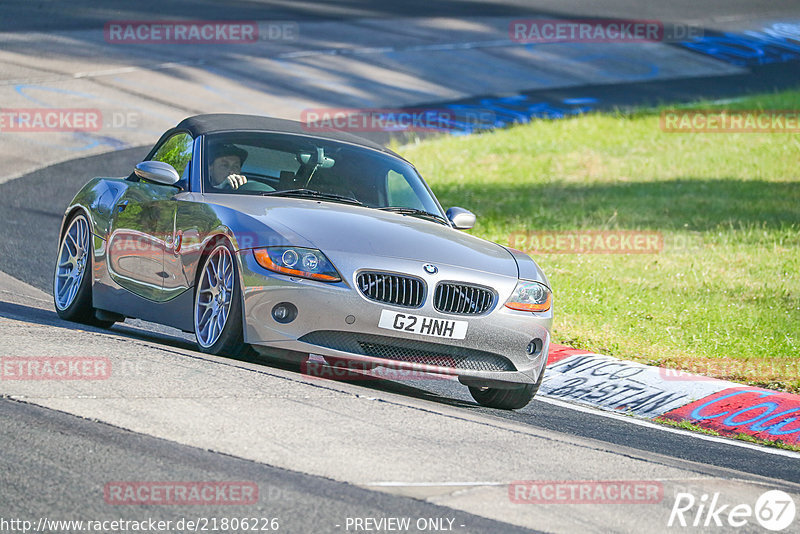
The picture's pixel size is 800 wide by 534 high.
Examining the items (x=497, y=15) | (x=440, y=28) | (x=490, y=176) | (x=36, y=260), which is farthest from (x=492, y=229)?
(x=497, y=15)

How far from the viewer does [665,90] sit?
29.2 meters

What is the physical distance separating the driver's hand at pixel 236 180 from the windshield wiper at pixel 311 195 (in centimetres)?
20

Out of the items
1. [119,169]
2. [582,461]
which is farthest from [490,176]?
[582,461]

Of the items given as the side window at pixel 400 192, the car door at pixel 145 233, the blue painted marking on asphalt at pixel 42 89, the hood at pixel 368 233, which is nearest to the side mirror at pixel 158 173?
the car door at pixel 145 233

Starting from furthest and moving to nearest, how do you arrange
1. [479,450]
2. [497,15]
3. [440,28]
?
[497,15]
[440,28]
[479,450]

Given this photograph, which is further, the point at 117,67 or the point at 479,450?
the point at 117,67

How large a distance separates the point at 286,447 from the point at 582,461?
142cm

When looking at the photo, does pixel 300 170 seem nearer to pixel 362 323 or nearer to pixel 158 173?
pixel 158 173

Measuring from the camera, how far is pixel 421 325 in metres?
7.09

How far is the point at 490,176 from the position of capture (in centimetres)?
Answer: 1942

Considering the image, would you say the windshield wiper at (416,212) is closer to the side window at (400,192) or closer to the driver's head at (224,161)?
the side window at (400,192)

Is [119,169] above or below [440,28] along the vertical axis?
below

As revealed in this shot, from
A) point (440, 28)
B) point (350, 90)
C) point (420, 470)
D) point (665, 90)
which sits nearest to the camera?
point (420, 470)

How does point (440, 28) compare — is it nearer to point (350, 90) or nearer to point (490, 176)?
point (350, 90)
